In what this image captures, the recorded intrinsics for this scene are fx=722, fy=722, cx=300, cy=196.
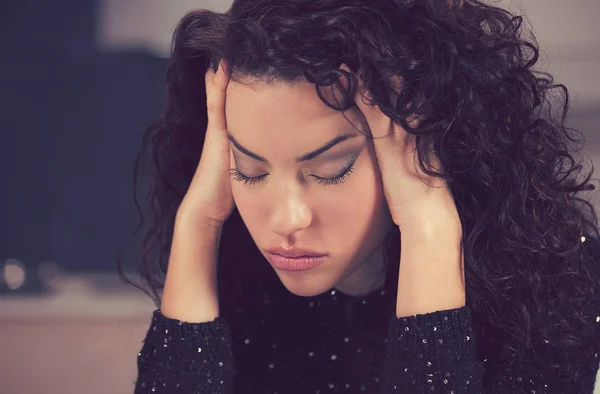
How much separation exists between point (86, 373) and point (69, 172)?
0.47 metres

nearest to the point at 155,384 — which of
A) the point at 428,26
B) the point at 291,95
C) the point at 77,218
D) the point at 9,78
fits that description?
the point at 291,95

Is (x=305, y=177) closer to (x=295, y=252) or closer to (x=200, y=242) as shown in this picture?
(x=295, y=252)

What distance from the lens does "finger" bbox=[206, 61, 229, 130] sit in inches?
31.0

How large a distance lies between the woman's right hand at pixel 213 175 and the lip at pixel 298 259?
0.12 metres

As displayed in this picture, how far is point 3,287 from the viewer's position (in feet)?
5.65

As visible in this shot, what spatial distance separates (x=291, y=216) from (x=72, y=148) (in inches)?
44.3

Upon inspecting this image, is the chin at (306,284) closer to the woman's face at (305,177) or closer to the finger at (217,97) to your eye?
the woman's face at (305,177)

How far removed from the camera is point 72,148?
1.71 meters

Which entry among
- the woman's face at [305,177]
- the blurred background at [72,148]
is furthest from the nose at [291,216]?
the blurred background at [72,148]

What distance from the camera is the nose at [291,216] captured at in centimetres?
73

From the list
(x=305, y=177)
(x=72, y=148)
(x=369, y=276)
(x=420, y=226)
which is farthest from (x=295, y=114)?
(x=72, y=148)

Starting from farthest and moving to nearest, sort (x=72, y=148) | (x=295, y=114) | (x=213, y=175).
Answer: (x=72, y=148) < (x=213, y=175) < (x=295, y=114)

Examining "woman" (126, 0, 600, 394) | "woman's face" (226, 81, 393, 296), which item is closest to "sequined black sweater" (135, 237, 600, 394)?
"woman" (126, 0, 600, 394)

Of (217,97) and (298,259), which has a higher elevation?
(217,97)
